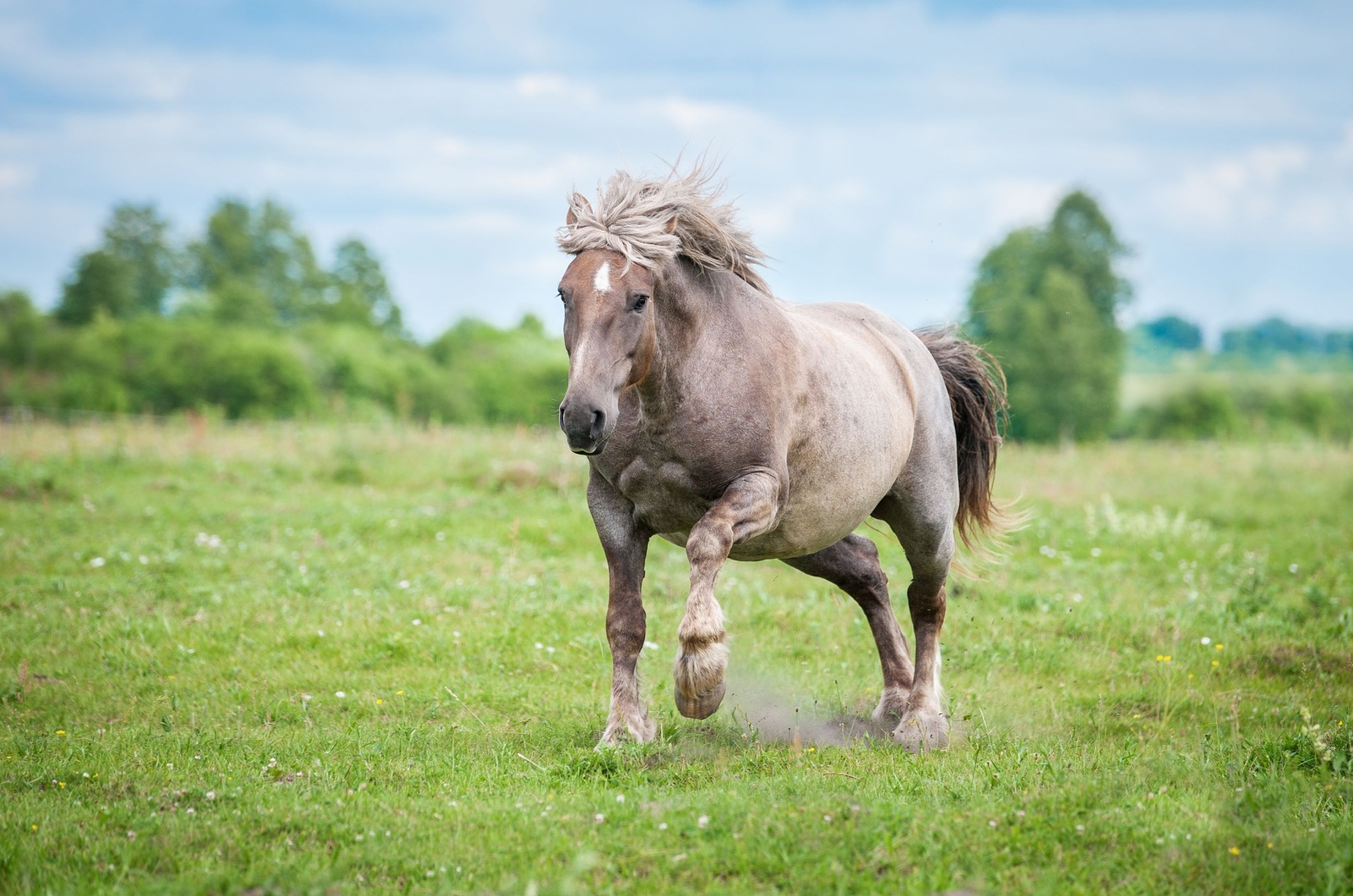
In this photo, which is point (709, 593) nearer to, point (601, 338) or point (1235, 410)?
point (601, 338)

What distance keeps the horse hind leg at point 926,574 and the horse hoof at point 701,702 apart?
1.81m

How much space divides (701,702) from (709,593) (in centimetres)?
55

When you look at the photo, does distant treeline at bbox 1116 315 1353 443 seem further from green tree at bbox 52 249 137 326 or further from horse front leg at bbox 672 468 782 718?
green tree at bbox 52 249 137 326

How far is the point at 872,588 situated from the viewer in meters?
6.94

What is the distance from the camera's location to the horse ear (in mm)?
5332

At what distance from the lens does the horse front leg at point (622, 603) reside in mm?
5668

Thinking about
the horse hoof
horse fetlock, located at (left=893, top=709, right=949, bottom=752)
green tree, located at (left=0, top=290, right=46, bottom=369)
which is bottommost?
horse fetlock, located at (left=893, top=709, right=949, bottom=752)

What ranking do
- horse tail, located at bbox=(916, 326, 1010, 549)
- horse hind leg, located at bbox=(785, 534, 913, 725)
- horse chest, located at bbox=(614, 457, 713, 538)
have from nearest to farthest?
horse chest, located at bbox=(614, 457, 713, 538)
horse hind leg, located at bbox=(785, 534, 913, 725)
horse tail, located at bbox=(916, 326, 1010, 549)

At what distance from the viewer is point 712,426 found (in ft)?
17.2

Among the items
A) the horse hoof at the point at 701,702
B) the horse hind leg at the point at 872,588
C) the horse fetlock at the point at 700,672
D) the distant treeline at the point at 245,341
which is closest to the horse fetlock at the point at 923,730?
the horse hind leg at the point at 872,588

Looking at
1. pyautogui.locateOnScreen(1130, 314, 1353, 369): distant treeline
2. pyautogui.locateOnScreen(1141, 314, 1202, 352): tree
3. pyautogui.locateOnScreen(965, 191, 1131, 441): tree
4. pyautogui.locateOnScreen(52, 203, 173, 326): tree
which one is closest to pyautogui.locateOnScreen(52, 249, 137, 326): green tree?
pyautogui.locateOnScreen(52, 203, 173, 326): tree

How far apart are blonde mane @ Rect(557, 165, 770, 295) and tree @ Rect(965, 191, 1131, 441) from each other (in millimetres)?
42308

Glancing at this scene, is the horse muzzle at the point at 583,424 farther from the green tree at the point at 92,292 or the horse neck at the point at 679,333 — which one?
the green tree at the point at 92,292

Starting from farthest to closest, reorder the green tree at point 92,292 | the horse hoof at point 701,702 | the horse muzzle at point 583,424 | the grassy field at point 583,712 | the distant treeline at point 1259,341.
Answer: the distant treeline at point 1259,341 → the green tree at point 92,292 → the horse hoof at point 701,702 → the horse muzzle at point 583,424 → the grassy field at point 583,712
